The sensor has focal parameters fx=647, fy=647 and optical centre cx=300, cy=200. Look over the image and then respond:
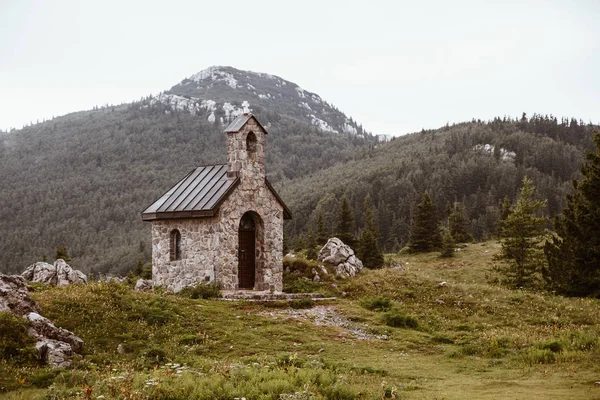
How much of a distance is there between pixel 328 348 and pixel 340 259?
49.9ft

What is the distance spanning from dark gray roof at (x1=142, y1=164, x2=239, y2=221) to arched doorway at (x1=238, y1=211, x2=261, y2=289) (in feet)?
6.57

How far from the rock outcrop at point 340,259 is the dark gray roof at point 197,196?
752 cm

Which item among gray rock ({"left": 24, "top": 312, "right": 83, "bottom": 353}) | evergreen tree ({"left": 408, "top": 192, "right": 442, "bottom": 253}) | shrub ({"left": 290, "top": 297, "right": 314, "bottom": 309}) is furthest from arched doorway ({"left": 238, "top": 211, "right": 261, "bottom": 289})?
evergreen tree ({"left": 408, "top": 192, "right": 442, "bottom": 253})

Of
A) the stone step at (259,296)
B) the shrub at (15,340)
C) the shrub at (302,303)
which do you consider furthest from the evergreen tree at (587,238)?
the shrub at (15,340)

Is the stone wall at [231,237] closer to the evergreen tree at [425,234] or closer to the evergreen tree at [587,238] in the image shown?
the evergreen tree at [587,238]

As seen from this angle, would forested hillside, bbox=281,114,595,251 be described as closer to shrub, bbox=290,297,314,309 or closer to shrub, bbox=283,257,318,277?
shrub, bbox=283,257,318,277

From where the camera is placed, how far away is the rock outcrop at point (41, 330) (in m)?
15.6

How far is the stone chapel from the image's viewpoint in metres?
27.3

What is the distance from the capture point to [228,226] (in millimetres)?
27453

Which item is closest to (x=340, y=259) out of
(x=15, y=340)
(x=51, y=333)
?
(x=51, y=333)

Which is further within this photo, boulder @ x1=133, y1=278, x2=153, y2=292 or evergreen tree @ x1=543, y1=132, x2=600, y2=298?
boulder @ x1=133, y1=278, x2=153, y2=292

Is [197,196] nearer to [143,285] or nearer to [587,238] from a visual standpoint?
[143,285]

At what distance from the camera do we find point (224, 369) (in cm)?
1368

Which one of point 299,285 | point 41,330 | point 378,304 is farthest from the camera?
point 299,285
